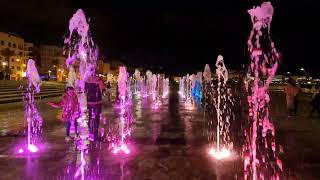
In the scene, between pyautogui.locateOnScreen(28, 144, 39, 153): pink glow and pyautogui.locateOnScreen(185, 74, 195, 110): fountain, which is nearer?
pyautogui.locateOnScreen(28, 144, 39, 153): pink glow

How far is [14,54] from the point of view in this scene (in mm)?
100500

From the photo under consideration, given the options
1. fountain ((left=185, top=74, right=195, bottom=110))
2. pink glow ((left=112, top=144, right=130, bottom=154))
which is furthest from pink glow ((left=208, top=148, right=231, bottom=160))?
fountain ((left=185, top=74, right=195, bottom=110))

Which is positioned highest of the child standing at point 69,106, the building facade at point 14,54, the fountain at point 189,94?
the building facade at point 14,54

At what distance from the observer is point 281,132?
14148mm

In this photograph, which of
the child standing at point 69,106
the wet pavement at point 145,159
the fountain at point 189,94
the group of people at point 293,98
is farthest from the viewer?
the fountain at point 189,94

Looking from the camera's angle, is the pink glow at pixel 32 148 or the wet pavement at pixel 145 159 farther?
the pink glow at pixel 32 148

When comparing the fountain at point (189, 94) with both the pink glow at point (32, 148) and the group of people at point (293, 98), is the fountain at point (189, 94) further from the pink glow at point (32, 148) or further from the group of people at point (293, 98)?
the pink glow at point (32, 148)

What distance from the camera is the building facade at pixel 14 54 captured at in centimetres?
9294

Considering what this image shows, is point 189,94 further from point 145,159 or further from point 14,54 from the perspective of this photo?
point 14,54

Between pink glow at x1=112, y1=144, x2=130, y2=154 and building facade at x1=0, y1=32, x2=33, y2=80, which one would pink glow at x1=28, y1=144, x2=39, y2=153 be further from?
building facade at x1=0, y1=32, x2=33, y2=80

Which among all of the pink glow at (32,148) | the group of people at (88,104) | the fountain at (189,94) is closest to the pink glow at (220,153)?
the group of people at (88,104)

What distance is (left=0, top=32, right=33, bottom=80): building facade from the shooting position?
305 ft

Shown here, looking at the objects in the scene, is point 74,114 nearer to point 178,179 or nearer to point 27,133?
point 27,133

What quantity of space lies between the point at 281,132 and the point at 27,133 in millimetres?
7919
